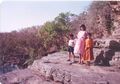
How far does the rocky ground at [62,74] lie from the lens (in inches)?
309

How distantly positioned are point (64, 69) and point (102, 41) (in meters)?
2.40

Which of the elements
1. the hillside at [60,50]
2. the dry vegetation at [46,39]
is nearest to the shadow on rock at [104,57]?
the hillside at [60,50]

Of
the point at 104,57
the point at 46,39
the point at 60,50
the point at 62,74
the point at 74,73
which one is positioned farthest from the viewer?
the point at 46,39

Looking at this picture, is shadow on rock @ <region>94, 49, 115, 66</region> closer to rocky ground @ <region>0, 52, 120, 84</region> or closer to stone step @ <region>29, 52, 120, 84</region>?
rocky ground @ <region>0, 52, 120, 84</region>

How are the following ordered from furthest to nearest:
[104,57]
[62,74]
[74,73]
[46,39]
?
[46,39], [104,57], [62,74], [74,73]

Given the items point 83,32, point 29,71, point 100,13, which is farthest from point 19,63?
point 83,32

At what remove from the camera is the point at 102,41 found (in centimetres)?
1045

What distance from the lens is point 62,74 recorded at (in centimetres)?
851

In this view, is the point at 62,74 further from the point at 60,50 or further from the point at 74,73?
the point at 60,50

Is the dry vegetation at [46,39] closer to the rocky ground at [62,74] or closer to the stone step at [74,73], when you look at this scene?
the rocky ground at [62,74]

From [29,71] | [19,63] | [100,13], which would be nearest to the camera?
[29,71]

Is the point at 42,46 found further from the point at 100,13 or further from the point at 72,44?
the point at 72,44

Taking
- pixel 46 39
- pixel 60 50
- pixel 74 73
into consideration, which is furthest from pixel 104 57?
pixel 46 39

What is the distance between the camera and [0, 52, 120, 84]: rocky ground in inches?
309
